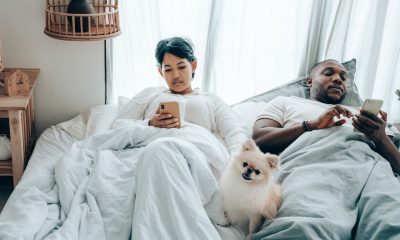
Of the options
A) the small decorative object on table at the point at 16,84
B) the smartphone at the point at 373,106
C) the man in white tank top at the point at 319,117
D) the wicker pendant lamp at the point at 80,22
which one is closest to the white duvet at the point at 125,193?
the man in white tank top at the point at 319,117

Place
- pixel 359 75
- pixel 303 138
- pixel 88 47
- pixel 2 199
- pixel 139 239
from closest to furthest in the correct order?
pixel 139 239, pixel 303 138, pixel 2 199, pixel 88 47, pixel 359 75

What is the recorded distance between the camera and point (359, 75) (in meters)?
2.85

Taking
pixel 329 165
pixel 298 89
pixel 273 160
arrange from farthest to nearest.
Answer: pixel 298 89 < pixel 329 165 < pixel 273 160

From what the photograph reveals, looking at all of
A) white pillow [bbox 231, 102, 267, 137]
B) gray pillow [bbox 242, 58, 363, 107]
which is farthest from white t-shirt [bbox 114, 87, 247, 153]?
gray pillow [bbox 242, 58, 363, 107]

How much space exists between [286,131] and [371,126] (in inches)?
13.9

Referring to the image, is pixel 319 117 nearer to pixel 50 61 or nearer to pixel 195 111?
pixel 195 111

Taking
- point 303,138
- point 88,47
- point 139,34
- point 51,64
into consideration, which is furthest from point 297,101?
point 51,64

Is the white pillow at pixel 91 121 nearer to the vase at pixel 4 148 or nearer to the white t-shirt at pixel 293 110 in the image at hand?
the vase at pixel 4 148

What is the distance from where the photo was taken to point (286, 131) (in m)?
2.09

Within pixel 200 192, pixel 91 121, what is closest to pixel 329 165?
pixel 200 192

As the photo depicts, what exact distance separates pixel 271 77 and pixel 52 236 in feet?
5.43

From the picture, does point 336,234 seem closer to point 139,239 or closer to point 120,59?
point 139,239

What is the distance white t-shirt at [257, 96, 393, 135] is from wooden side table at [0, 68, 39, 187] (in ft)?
3.59

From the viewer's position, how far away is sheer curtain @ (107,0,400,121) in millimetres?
2500
